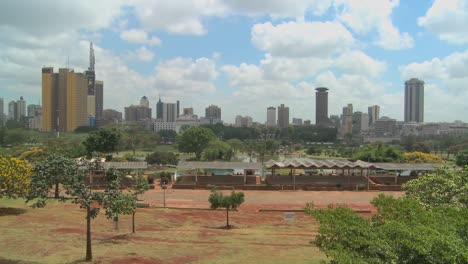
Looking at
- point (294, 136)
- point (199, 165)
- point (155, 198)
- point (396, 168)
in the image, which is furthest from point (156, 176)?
point (294, 136)

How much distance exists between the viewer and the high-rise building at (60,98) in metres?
179

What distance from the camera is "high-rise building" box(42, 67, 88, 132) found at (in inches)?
7042

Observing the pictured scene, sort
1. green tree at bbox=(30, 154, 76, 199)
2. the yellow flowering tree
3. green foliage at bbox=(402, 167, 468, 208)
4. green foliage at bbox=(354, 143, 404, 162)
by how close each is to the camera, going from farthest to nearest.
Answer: green foliage at bbox=(354, 143, 404, 162) → the yellow flowering tree → green foliage at bbox=(402, 167, 468, 208) → green tree at bbox=(30, 154, 76, 199)

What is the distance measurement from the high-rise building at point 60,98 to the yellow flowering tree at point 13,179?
155253mm

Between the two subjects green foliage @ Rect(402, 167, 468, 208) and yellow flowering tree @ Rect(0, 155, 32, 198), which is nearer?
green foliage @ Rect(402, 167, 468, 208)

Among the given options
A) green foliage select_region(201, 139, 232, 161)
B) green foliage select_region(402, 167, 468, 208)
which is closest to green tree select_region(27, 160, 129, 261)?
green foliage select_region(402, 167, 468, 208)

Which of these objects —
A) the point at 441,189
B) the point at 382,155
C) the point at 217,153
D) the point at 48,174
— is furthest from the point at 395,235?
the point at 217,153

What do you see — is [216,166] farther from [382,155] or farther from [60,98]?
[60,98]

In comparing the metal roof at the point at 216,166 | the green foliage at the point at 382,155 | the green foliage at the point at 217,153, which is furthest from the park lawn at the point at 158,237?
the green foliage at the point at 217,153

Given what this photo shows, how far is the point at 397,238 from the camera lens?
1102cm

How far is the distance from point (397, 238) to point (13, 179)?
91.5 ft

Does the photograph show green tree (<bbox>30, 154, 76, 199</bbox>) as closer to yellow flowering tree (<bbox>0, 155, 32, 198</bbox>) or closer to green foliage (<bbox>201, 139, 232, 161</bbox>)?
yellow flowering tree (<bbox>0, 155, 32, 198</bbox>)

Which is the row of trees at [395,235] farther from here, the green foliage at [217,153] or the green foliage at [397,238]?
the green foliage at [217,153]

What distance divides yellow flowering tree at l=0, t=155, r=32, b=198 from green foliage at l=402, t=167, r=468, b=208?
80.5 ft
